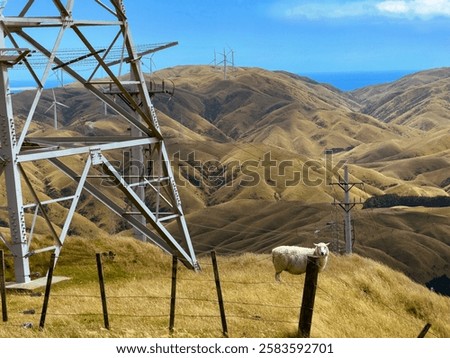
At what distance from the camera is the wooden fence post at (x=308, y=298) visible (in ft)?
Answer: 51.0

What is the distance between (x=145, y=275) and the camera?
92.2 feet

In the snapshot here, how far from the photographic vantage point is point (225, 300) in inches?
816

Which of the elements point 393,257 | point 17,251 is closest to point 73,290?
point 17,251

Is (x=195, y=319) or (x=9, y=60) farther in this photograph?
(x=9, y=60)

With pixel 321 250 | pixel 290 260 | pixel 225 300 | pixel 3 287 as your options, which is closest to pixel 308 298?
pixel 225 300

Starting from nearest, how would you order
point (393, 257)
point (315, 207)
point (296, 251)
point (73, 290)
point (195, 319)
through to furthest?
point (195, 319)
point (73, 290)
point (296, 251)
point (393, 257)
point (315, 207)

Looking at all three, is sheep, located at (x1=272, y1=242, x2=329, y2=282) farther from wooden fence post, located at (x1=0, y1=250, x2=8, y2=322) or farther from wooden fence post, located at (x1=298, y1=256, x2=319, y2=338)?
wooden fence post, located at (x1=0, y1=250, x2=8, y2=322)

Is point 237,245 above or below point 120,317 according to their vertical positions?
below

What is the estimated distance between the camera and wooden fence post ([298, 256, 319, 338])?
51.0 feet

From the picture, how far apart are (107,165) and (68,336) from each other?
10671 mm

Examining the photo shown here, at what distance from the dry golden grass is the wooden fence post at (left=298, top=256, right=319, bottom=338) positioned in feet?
1.47

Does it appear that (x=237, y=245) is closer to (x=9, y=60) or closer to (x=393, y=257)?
(x=393, y=257)

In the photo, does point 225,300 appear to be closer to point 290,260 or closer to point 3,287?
point 290,260
